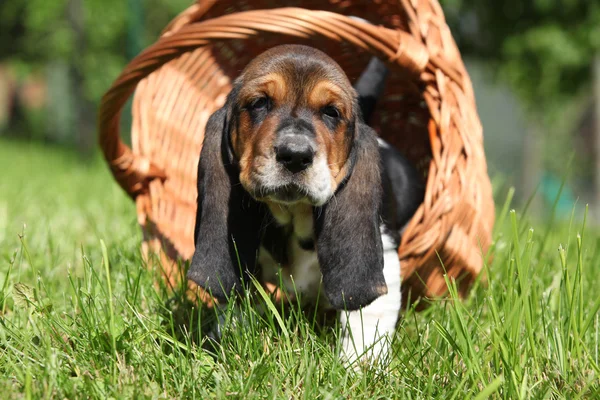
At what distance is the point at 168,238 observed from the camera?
3.32 meters

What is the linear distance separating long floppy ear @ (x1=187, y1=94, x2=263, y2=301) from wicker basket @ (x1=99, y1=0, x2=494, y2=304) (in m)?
0.47

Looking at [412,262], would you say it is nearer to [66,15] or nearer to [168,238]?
[168,238]

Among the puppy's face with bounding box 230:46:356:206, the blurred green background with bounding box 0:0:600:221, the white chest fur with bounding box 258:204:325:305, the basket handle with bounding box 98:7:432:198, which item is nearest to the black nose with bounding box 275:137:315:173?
the puppy's face with bounding box 230:46:356:206

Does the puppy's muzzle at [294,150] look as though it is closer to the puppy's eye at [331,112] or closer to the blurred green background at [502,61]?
the puppy's eye at [331,112]

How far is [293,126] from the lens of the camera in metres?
2.48

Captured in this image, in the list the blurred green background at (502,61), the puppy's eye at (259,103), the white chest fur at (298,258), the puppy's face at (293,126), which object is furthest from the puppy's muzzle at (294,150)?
the blurred green background at (502,61)

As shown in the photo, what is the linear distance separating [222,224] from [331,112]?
0.61 meters

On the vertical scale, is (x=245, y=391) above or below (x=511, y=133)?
above

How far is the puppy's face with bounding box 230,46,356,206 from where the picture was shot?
2406 millimetres

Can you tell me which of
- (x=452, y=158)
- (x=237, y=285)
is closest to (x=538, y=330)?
(x=452, y=158)

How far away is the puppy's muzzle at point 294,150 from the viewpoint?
2355 mm

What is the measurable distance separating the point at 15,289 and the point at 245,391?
3.47 feet

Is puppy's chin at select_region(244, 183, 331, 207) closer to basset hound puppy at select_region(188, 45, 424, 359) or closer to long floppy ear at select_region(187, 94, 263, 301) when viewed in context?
basset hound puppy at select_region(188, 45, 424, 359)

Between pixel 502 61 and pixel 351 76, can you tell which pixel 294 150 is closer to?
pixel 351 76
